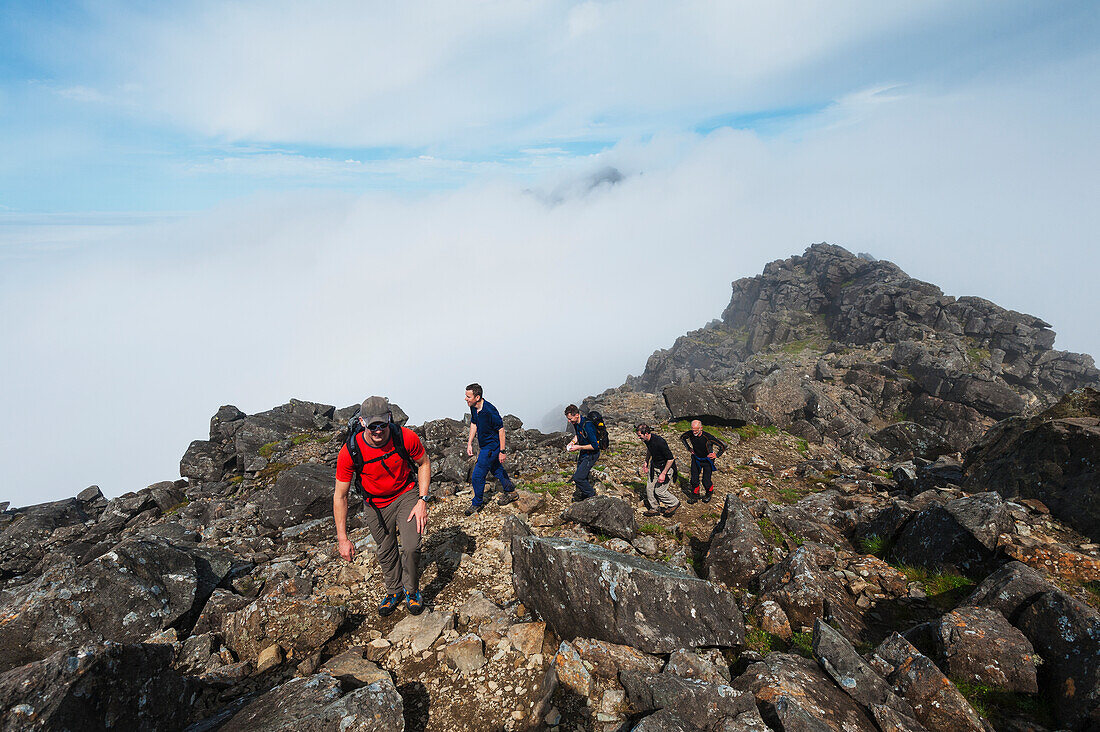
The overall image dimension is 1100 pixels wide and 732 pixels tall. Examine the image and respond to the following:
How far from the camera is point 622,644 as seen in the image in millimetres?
6539

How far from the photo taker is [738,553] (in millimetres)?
9070

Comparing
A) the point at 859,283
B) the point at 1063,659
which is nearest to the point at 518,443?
the point at 1063,659

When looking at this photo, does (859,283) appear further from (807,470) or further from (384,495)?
(384,495)

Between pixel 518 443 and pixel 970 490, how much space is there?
17.0 m

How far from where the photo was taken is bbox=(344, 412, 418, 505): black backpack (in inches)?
279

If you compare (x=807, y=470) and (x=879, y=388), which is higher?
(x=807, y=470)

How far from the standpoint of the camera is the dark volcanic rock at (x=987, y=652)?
567 centimetres

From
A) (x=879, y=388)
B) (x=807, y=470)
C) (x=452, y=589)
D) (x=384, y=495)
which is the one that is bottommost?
(x=879, y=388)

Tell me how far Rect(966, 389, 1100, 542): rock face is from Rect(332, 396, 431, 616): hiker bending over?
47.2 feet

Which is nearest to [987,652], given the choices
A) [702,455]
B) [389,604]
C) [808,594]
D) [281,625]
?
[808,594]

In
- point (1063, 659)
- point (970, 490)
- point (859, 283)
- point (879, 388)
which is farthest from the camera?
point (859, 283)

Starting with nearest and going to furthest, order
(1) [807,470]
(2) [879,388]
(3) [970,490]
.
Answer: (3) [970,490] → (1) [807,470] → (2) [879,388]

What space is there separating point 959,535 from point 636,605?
7.49 metres

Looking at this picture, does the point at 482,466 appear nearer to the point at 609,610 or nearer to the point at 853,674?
the point at 609,610
